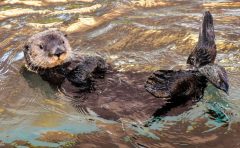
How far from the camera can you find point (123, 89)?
4.25m

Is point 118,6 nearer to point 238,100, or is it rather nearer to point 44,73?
point 44,73

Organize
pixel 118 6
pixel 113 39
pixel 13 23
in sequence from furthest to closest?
pixel 118 6 < pixel 13 23 < pixel 113 39

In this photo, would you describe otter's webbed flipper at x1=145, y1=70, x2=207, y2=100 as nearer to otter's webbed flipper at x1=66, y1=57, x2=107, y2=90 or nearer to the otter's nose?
otter's webbed flipper at x1=66, y1=57, x2=107, y2=90

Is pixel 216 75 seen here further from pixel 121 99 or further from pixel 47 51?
pixel 47 51

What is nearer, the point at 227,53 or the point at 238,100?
the point at 238,100

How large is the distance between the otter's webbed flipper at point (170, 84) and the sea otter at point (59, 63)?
96 cm

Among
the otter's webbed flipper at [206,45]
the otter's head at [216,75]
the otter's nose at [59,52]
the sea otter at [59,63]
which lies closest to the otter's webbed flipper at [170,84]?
the otter's head at [216,75]

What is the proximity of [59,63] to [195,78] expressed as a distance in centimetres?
167

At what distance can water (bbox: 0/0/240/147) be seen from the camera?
149 inches

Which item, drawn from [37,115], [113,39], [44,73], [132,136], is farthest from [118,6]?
[132,136]

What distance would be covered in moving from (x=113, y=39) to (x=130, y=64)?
1.05m

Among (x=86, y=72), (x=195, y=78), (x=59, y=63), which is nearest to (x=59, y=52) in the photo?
(x=59, y=63)

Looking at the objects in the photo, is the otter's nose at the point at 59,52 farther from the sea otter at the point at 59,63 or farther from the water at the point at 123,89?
the water at the point at 123,89

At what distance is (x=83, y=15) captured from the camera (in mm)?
7996
